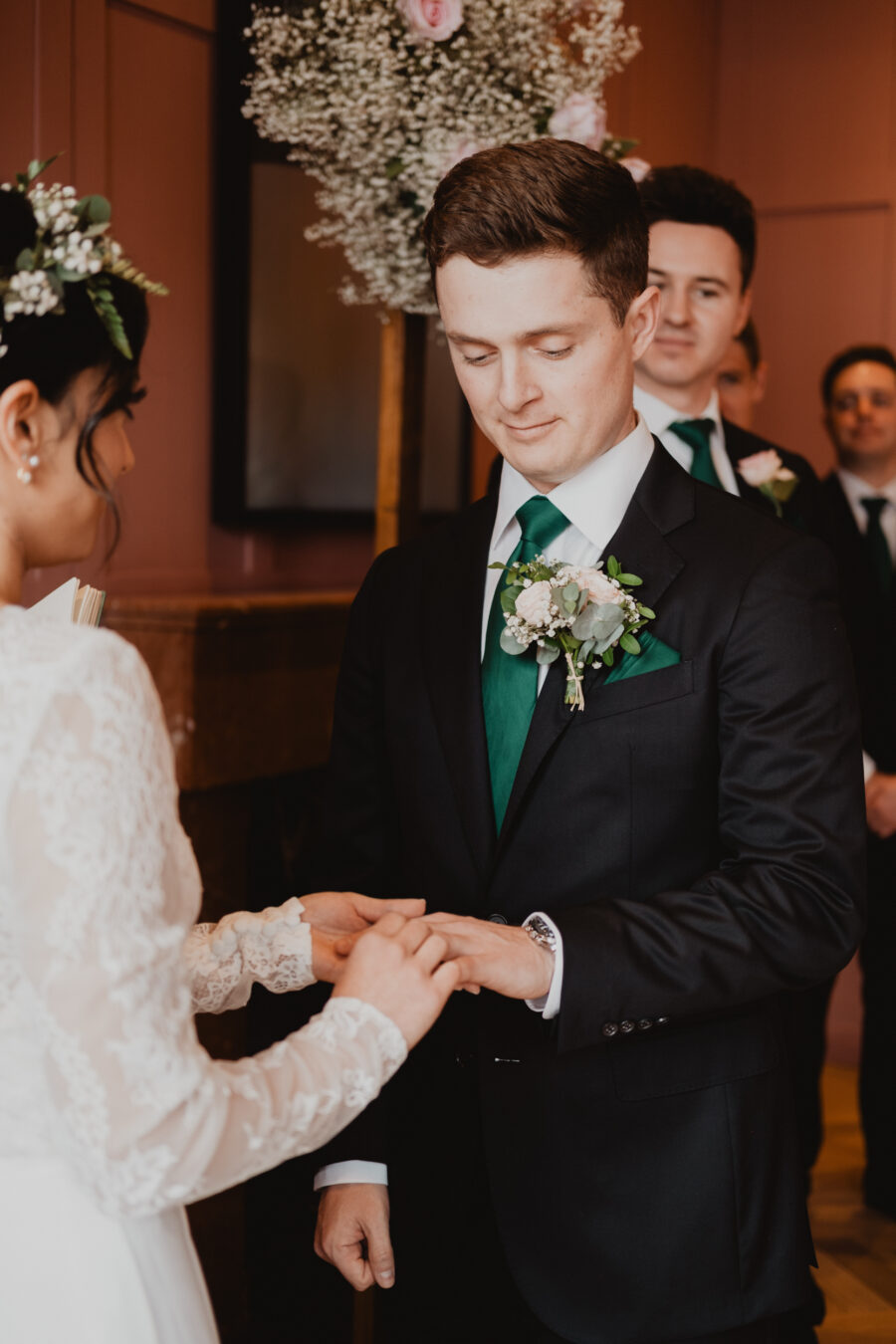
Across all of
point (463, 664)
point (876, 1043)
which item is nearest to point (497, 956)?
point (463, 664)

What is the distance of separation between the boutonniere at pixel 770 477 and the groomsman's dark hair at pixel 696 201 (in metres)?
0.37

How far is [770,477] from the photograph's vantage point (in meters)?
2.57

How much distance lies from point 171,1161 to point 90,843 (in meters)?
0.26

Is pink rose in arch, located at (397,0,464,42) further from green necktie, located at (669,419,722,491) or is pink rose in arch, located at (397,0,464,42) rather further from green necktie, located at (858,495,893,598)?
green necktie, located at (858,495,893,598)

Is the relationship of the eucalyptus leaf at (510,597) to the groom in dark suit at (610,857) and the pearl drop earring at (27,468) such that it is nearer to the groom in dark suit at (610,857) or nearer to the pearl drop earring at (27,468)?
the groom in dark suit at (610,857)

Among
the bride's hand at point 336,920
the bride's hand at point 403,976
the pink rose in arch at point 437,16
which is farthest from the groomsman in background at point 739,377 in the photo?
the bride's hand at point 403,976

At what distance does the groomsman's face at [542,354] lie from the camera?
153 centimetres

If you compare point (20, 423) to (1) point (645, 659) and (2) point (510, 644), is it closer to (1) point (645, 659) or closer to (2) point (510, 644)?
(2) point (510, 644)

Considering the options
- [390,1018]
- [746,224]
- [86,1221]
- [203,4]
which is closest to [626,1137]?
[390,1018]

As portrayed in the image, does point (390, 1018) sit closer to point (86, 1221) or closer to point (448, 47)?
point (86, 1221)

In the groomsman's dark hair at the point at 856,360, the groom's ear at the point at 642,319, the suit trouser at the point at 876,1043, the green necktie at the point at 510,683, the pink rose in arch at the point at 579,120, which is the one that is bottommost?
the suit trouser at the point at 876,1043

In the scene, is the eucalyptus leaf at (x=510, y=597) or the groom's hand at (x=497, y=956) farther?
the eucalyptus leaf at (x=510, y=597)

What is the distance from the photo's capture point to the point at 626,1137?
153cm

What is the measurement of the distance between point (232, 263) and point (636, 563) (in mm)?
1772
